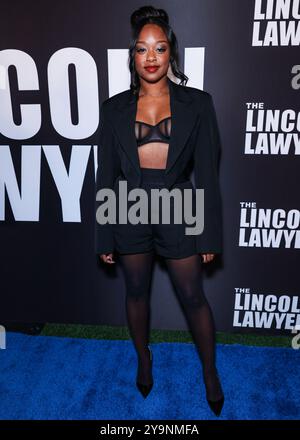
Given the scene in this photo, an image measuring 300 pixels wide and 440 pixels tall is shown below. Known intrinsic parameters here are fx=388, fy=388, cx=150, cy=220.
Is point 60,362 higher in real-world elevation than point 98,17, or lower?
lower

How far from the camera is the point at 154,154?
185cm

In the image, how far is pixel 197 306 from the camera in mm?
2055

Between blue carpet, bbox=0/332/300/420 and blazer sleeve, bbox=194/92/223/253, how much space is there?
0.89 meters

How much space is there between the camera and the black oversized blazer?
1.83 m

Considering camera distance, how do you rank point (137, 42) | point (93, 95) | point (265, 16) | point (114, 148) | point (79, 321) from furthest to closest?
point (79, 321) < point (93, 95) < point (265, 16) < point (114, 148) < point (137, 42)

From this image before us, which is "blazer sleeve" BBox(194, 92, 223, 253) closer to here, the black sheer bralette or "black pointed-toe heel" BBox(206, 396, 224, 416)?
the black sheer bralette

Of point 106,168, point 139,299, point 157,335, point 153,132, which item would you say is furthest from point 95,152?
point 157,335

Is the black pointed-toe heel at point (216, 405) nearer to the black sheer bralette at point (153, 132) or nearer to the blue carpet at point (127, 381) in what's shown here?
the blue carpet at point (127, 381)

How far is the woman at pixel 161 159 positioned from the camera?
1817 millimetres

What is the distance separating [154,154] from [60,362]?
5.06 feet

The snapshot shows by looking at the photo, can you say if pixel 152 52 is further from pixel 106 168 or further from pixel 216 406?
pixel 216 406

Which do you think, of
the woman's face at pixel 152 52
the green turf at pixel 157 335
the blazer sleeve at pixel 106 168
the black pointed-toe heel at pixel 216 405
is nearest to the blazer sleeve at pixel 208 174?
the woman's face at pixel 152 52
